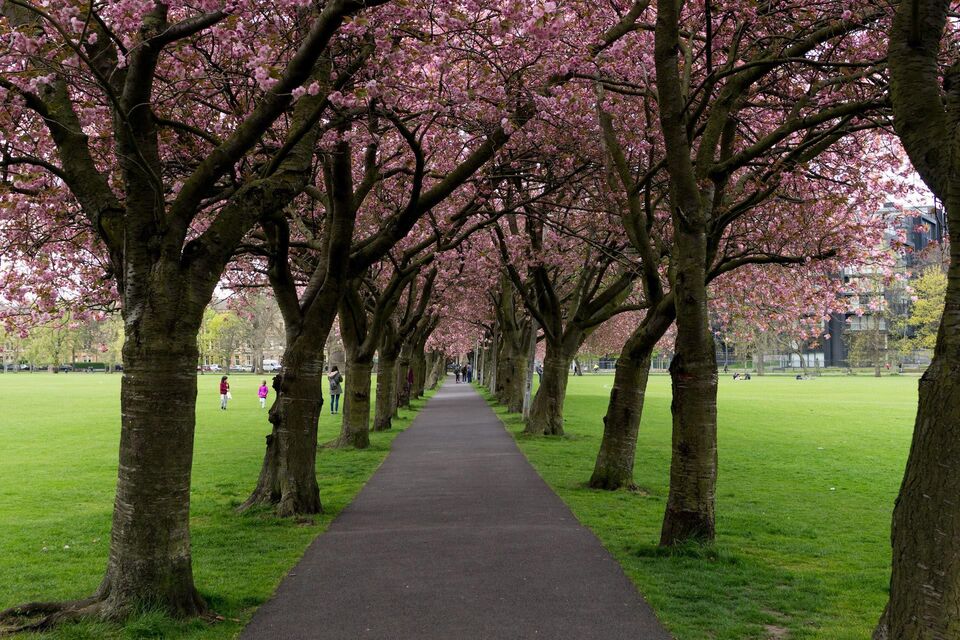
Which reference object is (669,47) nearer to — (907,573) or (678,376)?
(678,376)

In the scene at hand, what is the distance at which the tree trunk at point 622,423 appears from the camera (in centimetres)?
1188

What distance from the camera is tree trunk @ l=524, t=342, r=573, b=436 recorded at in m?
20.9

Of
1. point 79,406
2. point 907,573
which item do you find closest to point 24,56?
point 907,573

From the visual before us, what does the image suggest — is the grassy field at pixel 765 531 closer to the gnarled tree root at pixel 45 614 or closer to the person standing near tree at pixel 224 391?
the gnarled tree root at pixel 45 614

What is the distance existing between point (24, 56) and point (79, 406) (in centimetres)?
3360

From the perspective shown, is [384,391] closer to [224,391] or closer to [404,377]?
[404,377]

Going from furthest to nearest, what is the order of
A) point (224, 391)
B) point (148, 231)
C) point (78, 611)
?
point (224, 391)
point (148, 231)
point (78, 611)

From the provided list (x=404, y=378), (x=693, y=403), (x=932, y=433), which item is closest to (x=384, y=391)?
(x=404, y=378)

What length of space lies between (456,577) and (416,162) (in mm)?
4906

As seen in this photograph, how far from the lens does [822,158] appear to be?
11.8 m

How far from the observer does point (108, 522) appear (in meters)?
10.6

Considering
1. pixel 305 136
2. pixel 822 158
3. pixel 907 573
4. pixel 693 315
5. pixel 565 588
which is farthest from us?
pixel 822 158

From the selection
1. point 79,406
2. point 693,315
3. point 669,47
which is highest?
point 669,47

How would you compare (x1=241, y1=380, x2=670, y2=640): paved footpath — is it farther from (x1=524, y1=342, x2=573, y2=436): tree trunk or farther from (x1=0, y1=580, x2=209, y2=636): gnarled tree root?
(x1=524, y1=342, x2=573, y2=436): tree trunk
